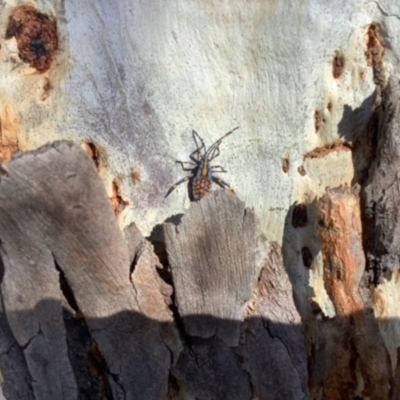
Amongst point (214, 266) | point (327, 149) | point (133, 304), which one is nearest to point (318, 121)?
point (327, 149)

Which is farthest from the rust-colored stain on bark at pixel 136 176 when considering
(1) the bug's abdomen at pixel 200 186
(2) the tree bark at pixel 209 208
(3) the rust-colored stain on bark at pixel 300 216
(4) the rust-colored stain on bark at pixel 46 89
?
(3) the rust-colored stain on bark at pixel 300 216

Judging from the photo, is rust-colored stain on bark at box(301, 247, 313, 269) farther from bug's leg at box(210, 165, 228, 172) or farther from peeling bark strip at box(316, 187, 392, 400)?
bug's leg at box(210, 165, 228, 172)

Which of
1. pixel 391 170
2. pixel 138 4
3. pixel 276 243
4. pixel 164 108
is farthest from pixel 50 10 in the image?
pixel 391 170

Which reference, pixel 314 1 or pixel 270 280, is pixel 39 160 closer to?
pixel 270 280

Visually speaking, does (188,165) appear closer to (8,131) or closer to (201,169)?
(201,169)

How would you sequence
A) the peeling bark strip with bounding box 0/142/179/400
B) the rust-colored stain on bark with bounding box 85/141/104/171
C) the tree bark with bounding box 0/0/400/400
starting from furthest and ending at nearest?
the rust-colored stain on bark with bounding box 85/141/104/171 → the tree bark with bounding box 0/0/400/400 → the peeling bark strip with bounding box 0/142/179/400

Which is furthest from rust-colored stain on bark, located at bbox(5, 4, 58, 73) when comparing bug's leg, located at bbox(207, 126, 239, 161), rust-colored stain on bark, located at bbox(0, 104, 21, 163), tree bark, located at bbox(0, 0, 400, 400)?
bug's leg, located at bbox(207, 126, 239, 161)
